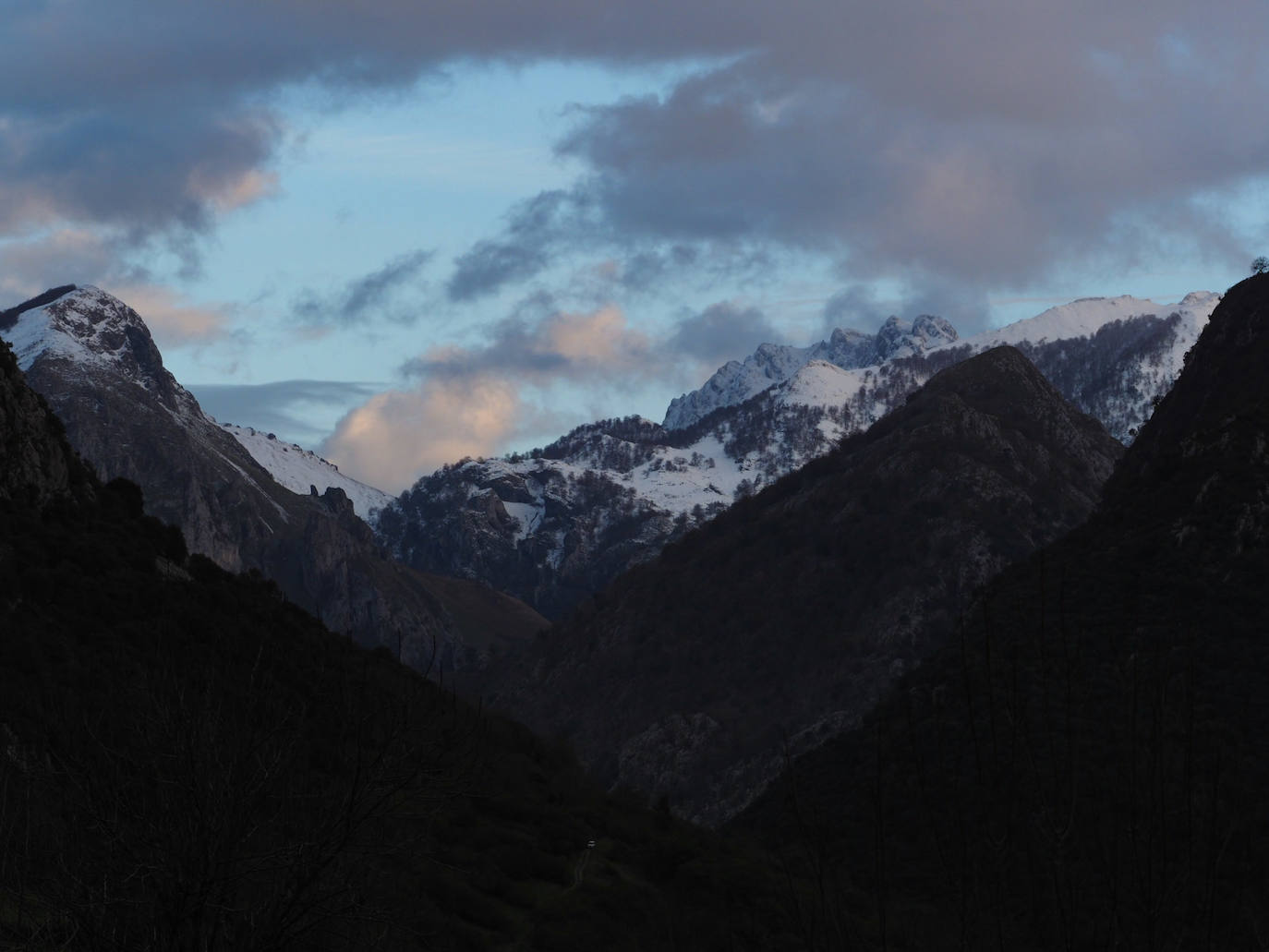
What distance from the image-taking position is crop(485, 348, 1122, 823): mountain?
15475 cm

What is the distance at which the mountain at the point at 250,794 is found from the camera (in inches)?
877

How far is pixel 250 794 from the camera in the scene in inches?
885

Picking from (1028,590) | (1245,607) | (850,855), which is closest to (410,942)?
(850,855)

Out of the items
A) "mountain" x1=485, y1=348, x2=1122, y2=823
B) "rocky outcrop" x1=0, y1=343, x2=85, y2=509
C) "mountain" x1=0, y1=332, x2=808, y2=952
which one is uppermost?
"mountain" x1=485, y1=348, x2=1122, y2=823

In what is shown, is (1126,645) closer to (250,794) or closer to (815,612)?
(250,794)

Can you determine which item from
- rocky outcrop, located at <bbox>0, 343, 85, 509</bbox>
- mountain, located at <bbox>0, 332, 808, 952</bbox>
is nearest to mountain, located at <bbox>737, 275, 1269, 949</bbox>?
mountain, located at <bbox>0, 332, 808, 952</bbox>

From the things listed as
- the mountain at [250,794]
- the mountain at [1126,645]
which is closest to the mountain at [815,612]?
the mountain at [1126,645]

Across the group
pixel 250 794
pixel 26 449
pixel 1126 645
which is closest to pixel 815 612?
pixel 26 449

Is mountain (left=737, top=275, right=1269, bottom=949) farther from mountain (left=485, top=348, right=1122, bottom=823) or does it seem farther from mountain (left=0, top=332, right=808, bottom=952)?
mountain (left=485, top=348, right=1122, bottom=823)

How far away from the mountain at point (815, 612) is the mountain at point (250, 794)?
71838mm

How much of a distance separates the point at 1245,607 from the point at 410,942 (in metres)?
57.5

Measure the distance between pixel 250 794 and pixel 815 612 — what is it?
15485cm

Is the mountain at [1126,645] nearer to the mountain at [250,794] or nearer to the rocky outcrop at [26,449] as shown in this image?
the mountain at [250,794]

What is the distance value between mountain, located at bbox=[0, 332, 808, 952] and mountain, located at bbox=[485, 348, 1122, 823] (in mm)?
71838
